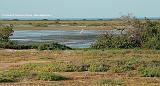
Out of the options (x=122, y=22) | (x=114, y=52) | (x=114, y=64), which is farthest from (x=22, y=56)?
(x=122, y=22)

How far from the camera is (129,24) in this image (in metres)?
38.9

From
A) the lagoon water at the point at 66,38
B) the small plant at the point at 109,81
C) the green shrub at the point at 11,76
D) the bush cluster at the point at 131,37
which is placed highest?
the small plant at the point at 109,81

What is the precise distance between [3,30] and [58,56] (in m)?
13.1

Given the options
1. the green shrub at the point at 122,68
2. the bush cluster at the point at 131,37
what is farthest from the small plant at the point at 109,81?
the bush cluster at the point at 131,37

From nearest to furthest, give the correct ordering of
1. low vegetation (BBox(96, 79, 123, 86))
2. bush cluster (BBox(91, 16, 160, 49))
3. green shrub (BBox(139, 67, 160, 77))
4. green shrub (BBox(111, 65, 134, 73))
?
low vegetation (BBox(96, 79, 123, 86)), green shrub (BBox(139, 67, 160, 77)), green shrub (BBox(111, 65, 134, 73)), bush cluster (BBox(91, 16, 160, 49))

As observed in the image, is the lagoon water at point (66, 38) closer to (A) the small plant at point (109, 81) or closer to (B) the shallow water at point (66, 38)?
(B) the shallow water at point (66, 38)

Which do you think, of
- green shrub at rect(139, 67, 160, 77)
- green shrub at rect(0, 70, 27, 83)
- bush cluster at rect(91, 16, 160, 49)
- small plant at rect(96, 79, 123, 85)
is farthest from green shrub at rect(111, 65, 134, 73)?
bush cluster at rect(91, 16, 160, 49)

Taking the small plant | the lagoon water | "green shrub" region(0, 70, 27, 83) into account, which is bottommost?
the lagoon water

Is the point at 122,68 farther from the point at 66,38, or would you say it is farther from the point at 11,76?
the point at 66,38

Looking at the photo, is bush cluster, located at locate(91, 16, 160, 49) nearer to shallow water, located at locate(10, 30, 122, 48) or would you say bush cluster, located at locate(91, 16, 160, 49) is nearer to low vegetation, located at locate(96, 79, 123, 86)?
shallow water, located at locate(10, 30, 122, 48)

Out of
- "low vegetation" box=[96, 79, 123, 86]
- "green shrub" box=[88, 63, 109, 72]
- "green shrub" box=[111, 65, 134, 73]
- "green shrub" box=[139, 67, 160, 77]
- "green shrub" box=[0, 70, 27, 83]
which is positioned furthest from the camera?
"green shrub" box=[88, 63, 109, 72]

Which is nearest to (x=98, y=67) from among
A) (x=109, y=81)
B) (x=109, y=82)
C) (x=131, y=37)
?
(x=109, y=81)

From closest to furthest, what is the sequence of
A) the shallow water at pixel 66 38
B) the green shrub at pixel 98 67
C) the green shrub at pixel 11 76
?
1. the green shrub at pixel 11 76
2. the green shrub at pixel 98 67
3. the shallow water at pixel 66 38

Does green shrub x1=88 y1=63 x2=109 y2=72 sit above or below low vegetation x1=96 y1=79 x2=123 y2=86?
below
